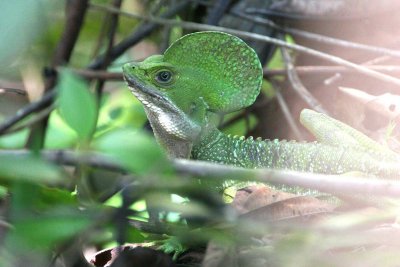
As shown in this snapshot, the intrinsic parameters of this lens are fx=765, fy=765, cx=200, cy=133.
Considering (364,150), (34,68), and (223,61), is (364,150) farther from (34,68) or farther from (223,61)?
(34,68)

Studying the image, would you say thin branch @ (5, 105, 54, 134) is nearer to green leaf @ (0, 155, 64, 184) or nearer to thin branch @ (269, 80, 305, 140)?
thin branch @ (269, 80, 305, 140)

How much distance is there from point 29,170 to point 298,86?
3.01m

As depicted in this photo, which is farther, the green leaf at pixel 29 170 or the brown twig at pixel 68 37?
the brown twig at pixel 68 37

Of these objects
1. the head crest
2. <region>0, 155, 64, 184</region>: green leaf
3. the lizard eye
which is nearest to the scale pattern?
the head crest

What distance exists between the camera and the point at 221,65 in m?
2.87

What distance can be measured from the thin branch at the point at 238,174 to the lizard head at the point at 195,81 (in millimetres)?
1725

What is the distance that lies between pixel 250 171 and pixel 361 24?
3.54 metres

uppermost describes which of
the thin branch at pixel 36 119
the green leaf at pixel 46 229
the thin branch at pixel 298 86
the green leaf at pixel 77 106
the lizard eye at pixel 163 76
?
the green leaf at pixel 77 106

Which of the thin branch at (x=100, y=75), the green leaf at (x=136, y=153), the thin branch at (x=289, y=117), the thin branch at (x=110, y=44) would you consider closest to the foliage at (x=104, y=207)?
the green leaf at (x=136, y=153)

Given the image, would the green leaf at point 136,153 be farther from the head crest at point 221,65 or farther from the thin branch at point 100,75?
the thin branch at point 100,75

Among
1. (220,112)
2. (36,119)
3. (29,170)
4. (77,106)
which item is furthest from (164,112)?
(29,170)

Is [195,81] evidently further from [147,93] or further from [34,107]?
[34,107]

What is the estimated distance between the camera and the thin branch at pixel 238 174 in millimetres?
937

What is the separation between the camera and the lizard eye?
→ 117 inches
